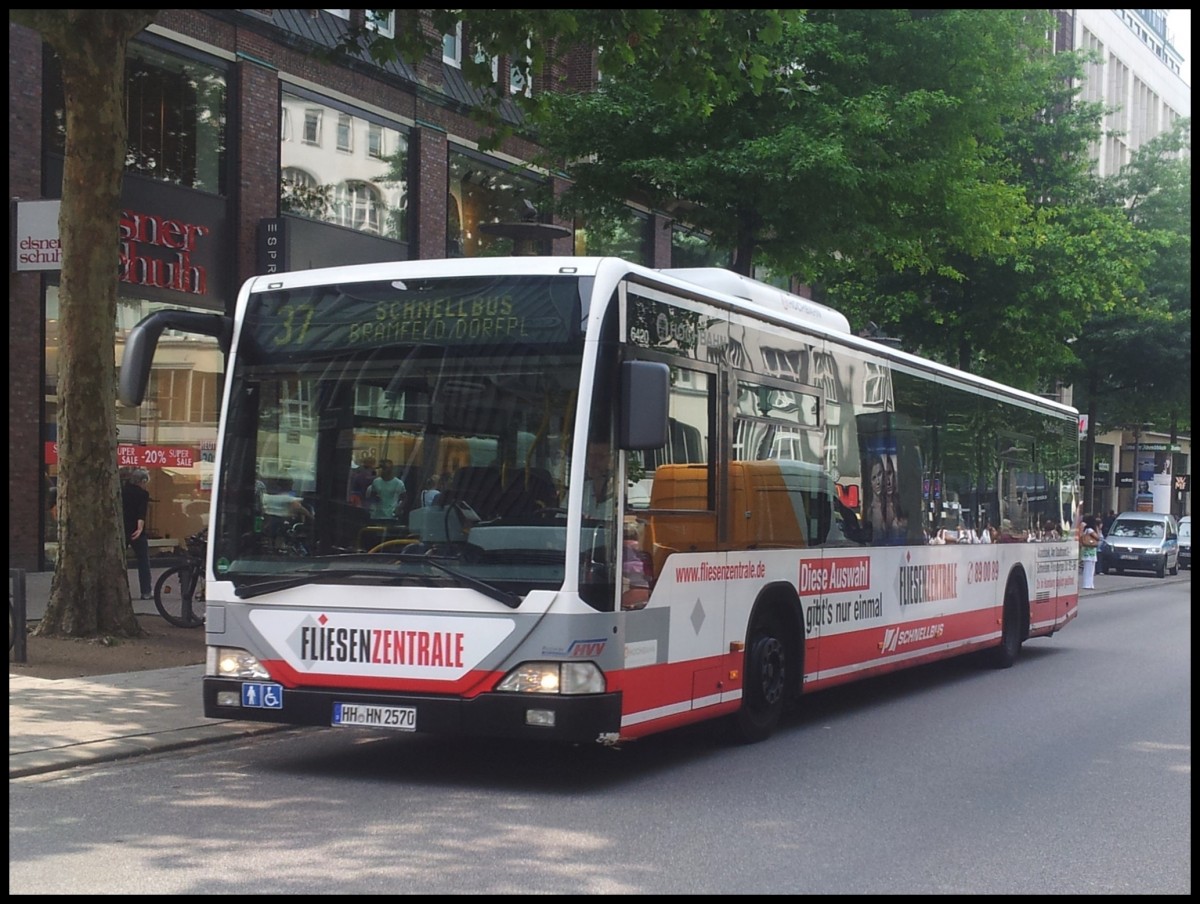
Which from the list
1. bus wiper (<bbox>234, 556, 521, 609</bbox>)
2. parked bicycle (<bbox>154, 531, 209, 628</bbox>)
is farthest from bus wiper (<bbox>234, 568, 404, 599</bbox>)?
parked bicycle (<bbox>154, 531, 209, 628</bbox>)

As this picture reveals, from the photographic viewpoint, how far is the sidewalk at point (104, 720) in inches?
358

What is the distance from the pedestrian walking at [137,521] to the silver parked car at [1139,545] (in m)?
28.7

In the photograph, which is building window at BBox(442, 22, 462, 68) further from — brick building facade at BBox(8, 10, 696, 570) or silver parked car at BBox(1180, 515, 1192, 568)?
silver parked car at BBox(1180, 515, 1192, 568)

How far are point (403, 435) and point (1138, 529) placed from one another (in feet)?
119

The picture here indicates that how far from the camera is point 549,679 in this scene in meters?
8.09

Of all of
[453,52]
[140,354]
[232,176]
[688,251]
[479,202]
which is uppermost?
[453,52]

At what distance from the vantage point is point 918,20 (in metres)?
19.6

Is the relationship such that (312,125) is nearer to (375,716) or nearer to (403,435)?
(403,435)

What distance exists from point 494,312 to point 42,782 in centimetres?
351

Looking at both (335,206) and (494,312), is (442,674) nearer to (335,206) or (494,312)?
(494,312)

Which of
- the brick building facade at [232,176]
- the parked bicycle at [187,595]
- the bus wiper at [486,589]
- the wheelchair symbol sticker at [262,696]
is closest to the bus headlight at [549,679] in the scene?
the bus wiper at [486,589]

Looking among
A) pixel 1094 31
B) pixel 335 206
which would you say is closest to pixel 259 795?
pixel 335 206

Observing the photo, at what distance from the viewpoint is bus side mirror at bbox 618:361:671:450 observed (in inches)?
321

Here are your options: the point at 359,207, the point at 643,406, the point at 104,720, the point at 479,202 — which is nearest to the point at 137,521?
the point at 104,720
